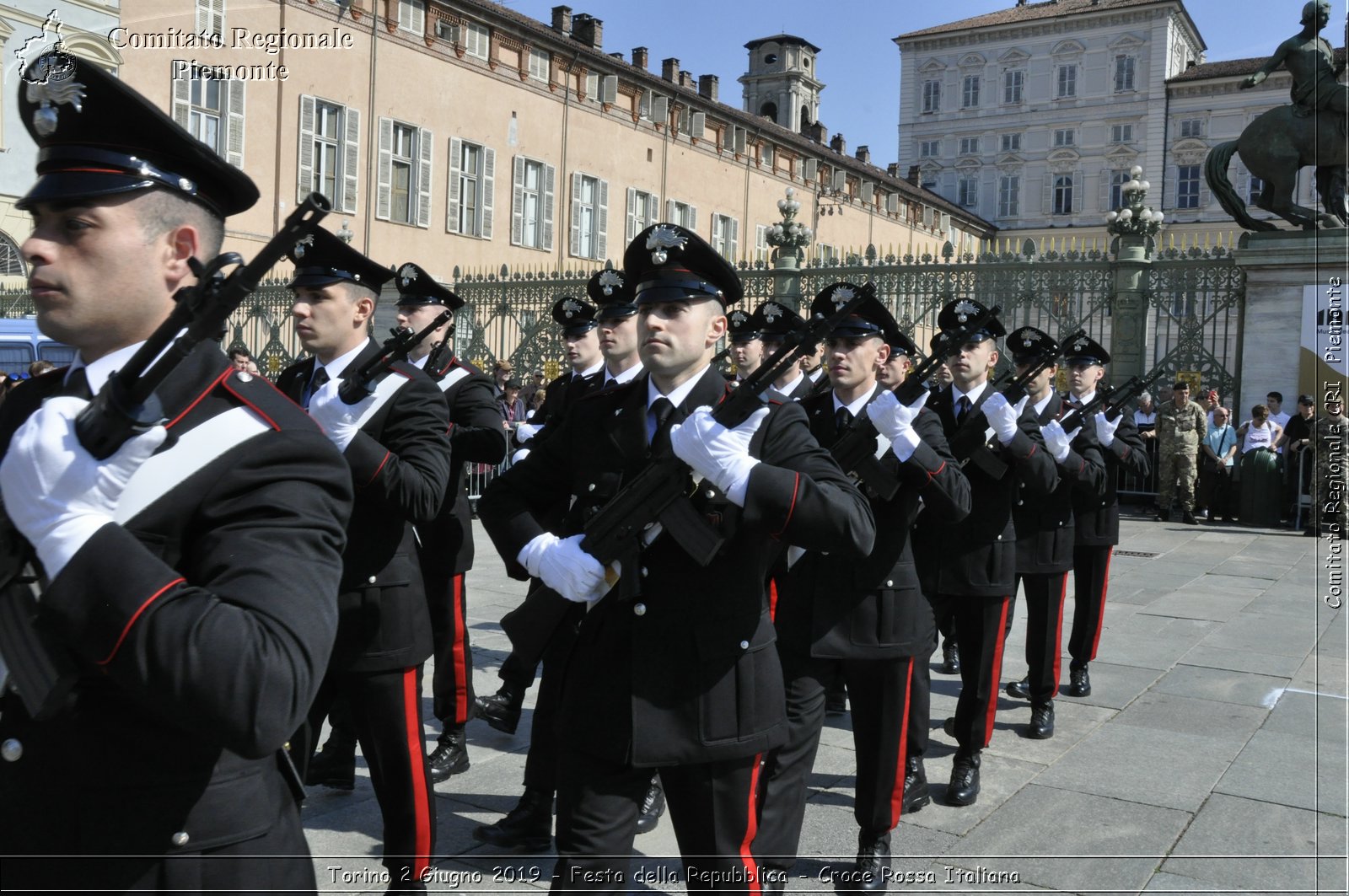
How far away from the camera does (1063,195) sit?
53219 mm

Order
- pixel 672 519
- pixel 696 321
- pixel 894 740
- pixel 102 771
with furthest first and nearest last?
pixel 894 740
pixel 696 321
pixel 672 519
pixel 102 771

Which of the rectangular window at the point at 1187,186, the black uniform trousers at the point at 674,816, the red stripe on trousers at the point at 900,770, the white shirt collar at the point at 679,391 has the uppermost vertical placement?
the rectangular window at the point at 1187,186

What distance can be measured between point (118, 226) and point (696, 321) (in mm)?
1620

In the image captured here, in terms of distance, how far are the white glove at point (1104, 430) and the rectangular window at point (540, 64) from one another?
24.7 meters

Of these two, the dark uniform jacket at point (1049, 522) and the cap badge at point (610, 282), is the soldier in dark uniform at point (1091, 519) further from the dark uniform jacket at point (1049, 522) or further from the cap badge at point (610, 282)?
the cap badge at point (610, 282)

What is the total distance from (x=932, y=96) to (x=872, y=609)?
181 ft

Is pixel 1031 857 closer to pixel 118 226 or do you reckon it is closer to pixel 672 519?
pixel 672 519

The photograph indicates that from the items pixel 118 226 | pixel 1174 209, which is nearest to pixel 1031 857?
pixel 118 226

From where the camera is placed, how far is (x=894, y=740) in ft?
14.0

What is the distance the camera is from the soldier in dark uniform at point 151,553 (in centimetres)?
158

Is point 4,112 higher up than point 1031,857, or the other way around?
point 4,112

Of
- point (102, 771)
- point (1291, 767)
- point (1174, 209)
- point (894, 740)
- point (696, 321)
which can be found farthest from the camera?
point (1174, 209)

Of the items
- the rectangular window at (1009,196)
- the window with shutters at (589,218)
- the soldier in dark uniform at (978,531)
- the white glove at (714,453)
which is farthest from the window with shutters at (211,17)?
the rectangular window at (1009,196)

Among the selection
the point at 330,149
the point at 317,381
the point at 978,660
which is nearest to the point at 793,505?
the point at 317,381
